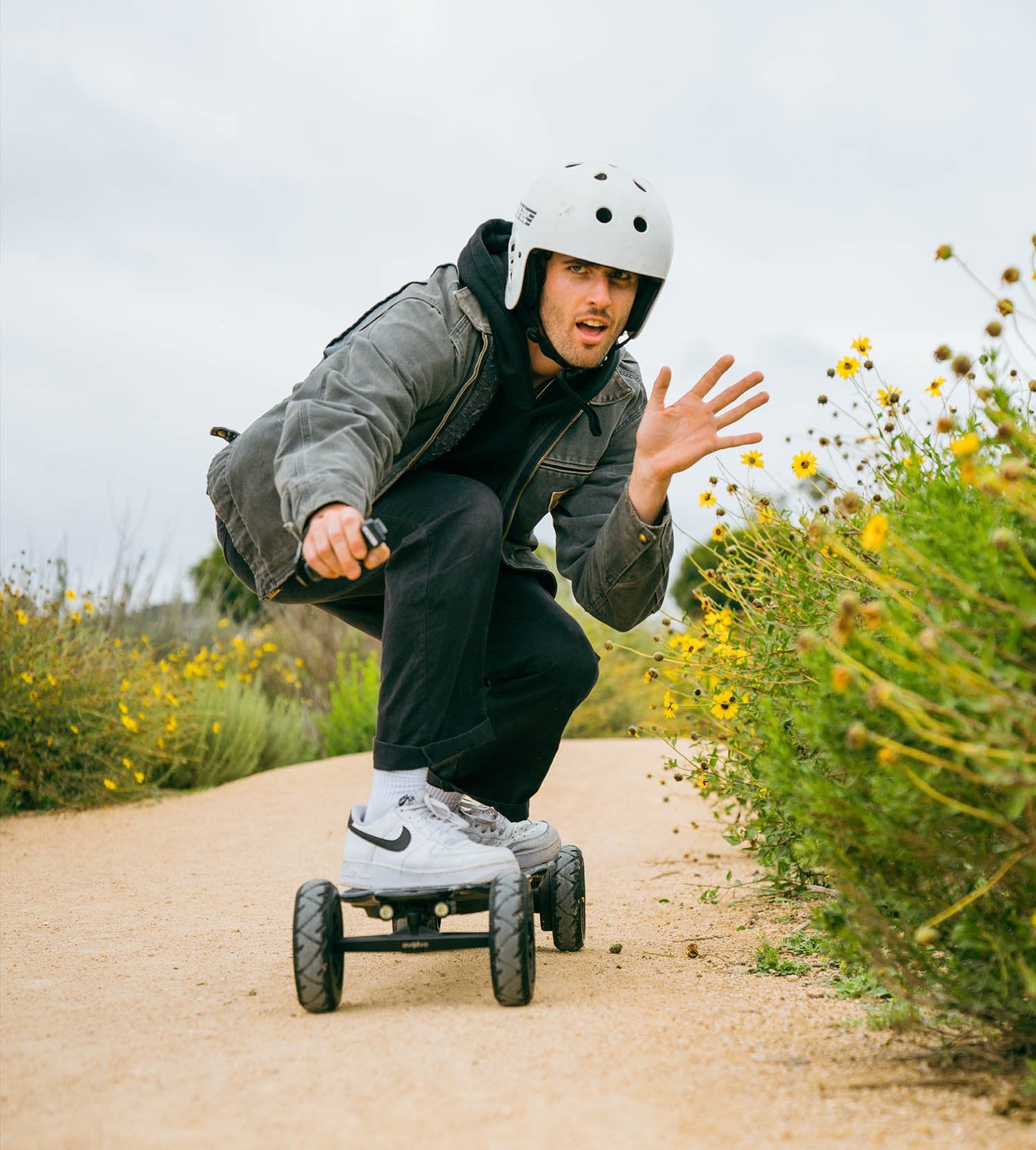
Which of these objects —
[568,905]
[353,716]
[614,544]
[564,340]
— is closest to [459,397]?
[564,340]

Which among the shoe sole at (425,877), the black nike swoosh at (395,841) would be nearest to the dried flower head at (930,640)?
the shoe sole at (425,877)

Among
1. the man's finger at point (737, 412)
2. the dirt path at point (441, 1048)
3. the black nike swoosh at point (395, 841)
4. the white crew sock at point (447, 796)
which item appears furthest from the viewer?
the man's finger at point (737, 412)

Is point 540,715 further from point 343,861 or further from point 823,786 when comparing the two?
point 823,786

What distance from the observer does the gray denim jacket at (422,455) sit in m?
2.69

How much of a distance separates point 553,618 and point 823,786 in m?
1.62

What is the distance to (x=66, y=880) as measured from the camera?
199 inches

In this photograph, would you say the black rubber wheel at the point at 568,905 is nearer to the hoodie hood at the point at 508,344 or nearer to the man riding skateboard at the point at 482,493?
the man riding skateboard at the point at 482,493

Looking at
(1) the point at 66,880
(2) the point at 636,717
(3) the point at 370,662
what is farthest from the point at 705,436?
(2) the point at 636,717

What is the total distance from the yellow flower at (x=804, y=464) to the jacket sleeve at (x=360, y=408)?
113cm

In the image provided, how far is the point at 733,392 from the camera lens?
3.09m

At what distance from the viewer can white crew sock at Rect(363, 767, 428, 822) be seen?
9.02 ft

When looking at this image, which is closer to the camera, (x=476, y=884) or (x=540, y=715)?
(x=476, y=884)

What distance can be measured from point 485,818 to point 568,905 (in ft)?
1.16

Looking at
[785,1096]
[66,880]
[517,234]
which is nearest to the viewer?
[785,1096]
